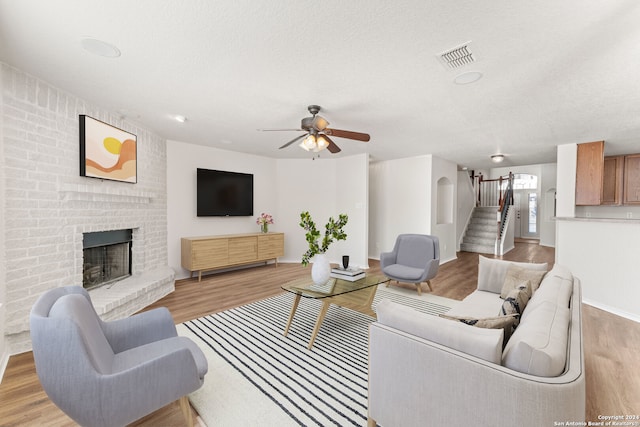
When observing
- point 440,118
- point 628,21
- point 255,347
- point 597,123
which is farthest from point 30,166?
point 597,123

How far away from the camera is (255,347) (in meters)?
2.49

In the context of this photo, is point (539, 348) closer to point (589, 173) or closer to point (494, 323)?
point (494, 323)

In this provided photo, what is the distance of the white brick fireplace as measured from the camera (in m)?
2.32

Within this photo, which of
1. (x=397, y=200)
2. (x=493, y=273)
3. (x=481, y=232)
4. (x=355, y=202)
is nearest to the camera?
(x=493, y=273)

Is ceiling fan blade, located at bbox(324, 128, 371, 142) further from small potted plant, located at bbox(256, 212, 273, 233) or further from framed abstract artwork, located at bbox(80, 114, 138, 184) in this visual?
small potted plant, located at bbox(256, 212, 273, 233)

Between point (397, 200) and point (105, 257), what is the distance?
5.56 metres

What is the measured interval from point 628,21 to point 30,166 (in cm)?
467

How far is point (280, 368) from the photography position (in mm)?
2160

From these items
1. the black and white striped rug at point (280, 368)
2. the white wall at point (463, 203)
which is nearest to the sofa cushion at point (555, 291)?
the black and white striped rug at point (280, 368)

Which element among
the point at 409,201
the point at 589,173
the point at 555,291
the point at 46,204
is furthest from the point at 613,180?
the point at 46,204

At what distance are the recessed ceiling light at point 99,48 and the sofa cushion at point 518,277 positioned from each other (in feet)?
12.7

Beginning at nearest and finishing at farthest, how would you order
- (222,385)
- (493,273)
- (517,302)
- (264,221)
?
(517,302)
(222,385)
(493,273)
(264,221)

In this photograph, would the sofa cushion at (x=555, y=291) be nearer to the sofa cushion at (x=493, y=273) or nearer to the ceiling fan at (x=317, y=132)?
the sofa cushion at (x=493, y=273)

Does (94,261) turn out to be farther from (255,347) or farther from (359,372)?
(359,372)
